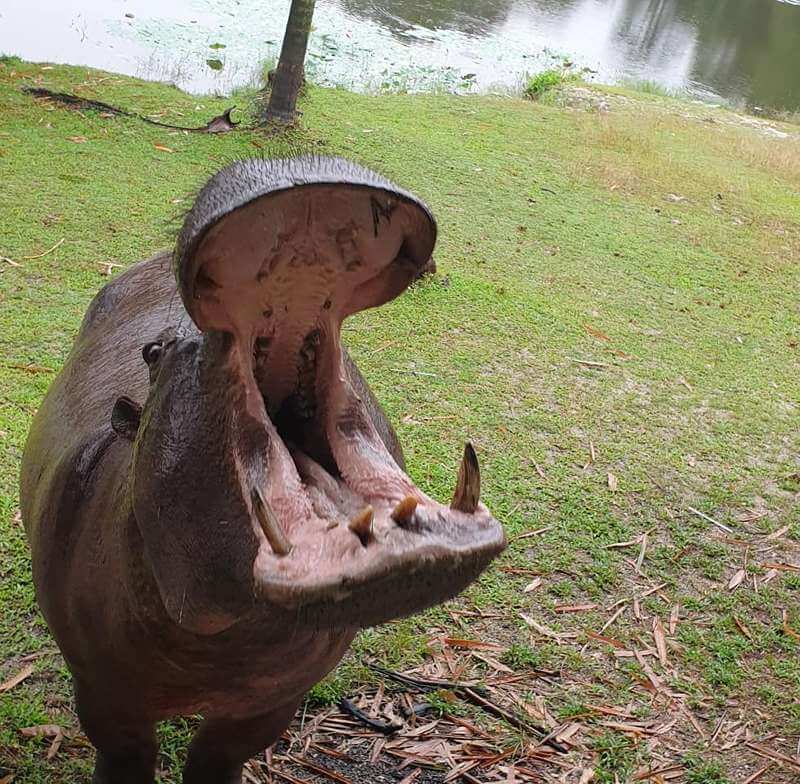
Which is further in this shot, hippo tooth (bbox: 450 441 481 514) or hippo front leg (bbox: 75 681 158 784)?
hippo front leg (bbox: 75 681 158 784)

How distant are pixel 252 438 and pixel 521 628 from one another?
1767mm

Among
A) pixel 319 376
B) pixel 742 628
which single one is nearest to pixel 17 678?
pixel 319 376

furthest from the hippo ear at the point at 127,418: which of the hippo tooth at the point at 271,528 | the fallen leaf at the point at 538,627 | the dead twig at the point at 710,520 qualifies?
the dead twig at the point at 710,520

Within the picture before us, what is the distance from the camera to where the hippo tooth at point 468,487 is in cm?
138

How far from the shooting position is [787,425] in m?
4.45

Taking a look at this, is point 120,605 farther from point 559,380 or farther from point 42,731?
point 559,380

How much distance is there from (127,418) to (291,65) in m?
5.88

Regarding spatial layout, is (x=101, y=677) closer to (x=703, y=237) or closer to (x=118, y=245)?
(x=118, y=245)

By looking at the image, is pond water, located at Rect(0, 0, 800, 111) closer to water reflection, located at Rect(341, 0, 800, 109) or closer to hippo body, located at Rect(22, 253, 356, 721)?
water reflection, located at Rect(341, 0, 800, 109)

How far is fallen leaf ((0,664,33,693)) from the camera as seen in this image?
8.16 feet

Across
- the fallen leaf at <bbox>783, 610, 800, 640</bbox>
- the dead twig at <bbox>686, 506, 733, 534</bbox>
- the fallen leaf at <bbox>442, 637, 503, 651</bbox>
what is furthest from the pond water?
the fallen leaf at <bbox>783, 610, 800, 640</bbox>

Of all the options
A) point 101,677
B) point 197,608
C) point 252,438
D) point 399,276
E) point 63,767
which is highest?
point 399,276

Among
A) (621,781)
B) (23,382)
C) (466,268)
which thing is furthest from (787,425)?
(23,382)

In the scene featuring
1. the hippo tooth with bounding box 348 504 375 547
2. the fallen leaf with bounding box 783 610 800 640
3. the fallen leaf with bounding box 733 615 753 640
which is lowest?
the fallen leaf with bounding box 733 615 753 640
